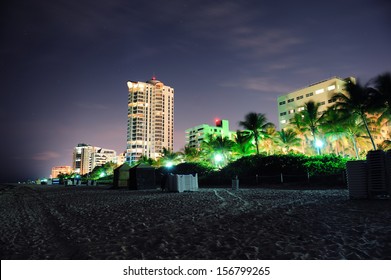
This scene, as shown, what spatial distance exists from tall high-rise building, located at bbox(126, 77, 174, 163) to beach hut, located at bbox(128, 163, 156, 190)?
448 ft

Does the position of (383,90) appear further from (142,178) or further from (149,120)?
(149,120)

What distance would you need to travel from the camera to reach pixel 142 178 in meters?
25.5

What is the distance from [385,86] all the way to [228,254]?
3022 cm

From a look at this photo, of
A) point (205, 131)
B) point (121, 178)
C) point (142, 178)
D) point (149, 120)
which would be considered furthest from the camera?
point (149, 120)

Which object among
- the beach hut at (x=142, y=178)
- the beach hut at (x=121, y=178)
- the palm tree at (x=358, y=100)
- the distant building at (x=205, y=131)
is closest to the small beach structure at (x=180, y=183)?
the beach hut at (x=142, y=178)

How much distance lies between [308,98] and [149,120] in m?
105

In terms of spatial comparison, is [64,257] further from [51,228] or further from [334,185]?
[334,185]

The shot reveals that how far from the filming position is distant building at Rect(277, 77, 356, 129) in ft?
264

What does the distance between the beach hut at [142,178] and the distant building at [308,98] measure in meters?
60.9

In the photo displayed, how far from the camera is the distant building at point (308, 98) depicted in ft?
264

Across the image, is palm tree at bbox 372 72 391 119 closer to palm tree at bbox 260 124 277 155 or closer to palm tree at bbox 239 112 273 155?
palm tree at bbox 239 112 273 155

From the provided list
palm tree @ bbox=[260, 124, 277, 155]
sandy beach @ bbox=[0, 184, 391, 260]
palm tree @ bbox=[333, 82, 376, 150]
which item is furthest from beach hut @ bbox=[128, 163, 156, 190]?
palm tree @ bbox=[260, 124, 277, 155]

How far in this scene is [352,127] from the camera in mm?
36000

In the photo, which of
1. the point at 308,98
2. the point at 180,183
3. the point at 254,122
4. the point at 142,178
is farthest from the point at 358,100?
the point at 308,98
